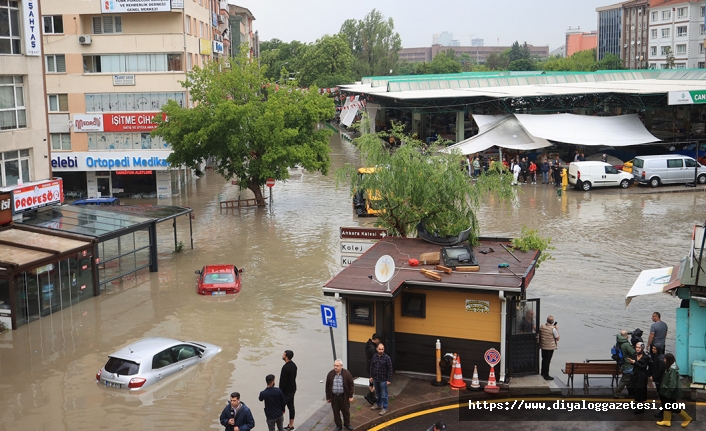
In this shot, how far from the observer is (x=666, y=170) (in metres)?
42.4

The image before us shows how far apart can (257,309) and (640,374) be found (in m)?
11.6

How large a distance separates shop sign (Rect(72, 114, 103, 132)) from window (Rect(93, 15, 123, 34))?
4.77 meters

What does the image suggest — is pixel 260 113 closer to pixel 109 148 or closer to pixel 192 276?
pixel 109 148

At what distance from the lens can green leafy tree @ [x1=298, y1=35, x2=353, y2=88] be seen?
4323 inches

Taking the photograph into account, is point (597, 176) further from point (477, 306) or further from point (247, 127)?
point (477, 306)

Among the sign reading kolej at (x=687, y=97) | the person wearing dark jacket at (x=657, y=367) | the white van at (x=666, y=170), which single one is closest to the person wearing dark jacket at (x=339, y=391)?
the person wearing dark jacket at (x=657, y=367)

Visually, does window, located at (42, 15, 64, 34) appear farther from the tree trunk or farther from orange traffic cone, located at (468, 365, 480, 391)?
orange traffic cone, located at (468, 365, 480, 391)

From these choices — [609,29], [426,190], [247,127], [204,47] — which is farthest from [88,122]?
[609,29]

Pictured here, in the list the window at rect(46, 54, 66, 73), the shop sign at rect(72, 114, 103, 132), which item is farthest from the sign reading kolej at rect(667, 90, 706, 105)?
the window at rect(46, 54, 66, 73)

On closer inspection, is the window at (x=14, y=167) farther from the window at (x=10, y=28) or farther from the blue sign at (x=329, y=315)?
the blue sign at (x=329, y=315)

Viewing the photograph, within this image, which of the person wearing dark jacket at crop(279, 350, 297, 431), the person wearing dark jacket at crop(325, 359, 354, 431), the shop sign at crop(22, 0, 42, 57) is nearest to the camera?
the person wearing dark jacket at crop(325, 359, 354, 431)

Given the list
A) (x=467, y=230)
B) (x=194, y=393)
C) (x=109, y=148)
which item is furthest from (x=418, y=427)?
(x=109, y=148)

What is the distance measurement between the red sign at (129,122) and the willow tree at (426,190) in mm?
24684

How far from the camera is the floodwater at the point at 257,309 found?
49.8 ft
